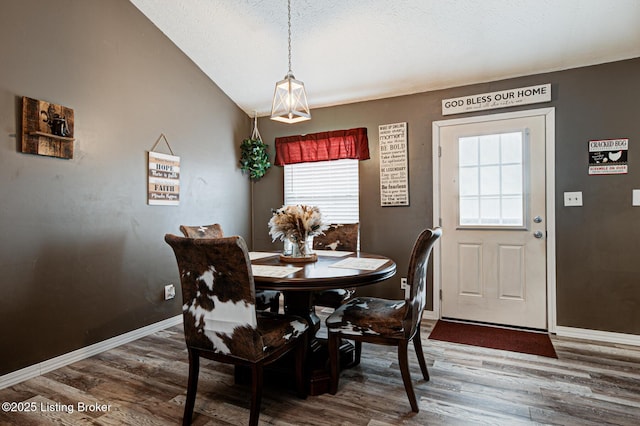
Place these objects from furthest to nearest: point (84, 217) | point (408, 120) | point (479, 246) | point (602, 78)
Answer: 1. point (408, 120)
2. point (479, 246)
3. point (602, 78)
4. point (84, 217)

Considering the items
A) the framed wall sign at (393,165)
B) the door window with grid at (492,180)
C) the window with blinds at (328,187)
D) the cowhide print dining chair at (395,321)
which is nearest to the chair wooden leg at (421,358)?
the cowhide print dining chair at (395,321)

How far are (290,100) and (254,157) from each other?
6.22 feet

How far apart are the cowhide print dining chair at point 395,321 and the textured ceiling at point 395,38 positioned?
5.91ft

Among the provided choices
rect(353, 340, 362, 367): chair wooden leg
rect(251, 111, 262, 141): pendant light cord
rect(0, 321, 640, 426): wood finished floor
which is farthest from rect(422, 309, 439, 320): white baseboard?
rect(251, 111, 262, 141): pendant light cord

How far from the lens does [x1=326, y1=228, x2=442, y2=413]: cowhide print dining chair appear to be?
1852 mm

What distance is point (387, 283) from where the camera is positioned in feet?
12.0

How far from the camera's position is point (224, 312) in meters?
1.63

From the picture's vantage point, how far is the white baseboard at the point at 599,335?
2.76 metres

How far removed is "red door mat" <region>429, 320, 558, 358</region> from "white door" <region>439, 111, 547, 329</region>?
136 millimetres

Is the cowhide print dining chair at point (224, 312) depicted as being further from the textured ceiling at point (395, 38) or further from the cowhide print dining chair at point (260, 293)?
the textured ceiling at point (395, 38)

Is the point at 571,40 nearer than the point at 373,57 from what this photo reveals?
Yes

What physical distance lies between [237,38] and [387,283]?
2.77m

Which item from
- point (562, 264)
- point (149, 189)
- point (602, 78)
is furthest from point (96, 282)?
point (602, 78)

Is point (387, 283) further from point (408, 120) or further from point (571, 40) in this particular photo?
point (571, 40)
